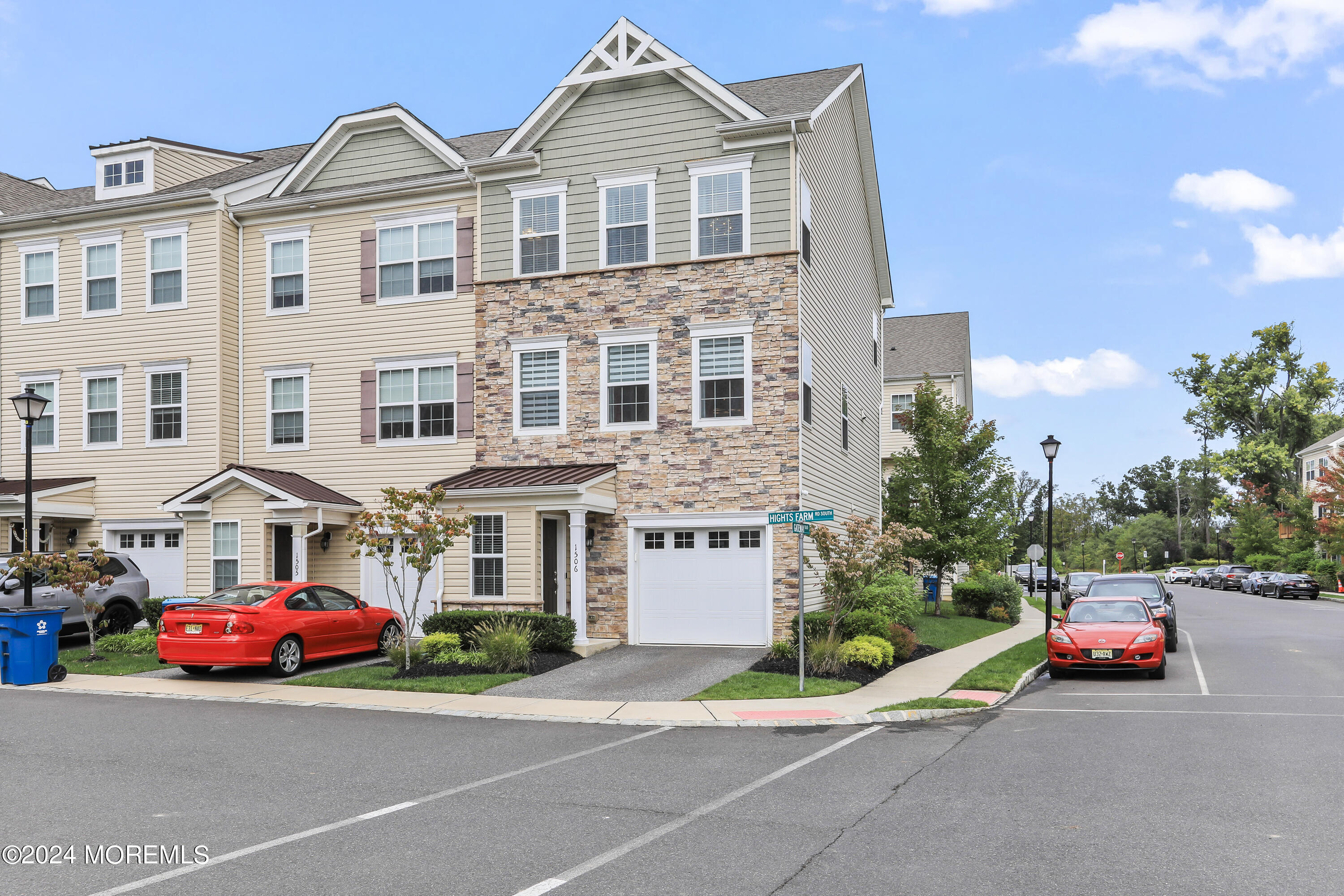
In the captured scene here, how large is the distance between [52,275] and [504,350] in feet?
40.4

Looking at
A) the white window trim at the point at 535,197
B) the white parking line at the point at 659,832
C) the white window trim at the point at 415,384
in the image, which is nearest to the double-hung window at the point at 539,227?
the white window trim at the point at 535,197

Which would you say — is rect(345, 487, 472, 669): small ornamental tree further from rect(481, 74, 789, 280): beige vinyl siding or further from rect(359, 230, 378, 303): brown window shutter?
rect(359, 230, 378, 303): brown window shutter

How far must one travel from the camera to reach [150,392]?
23.9 m

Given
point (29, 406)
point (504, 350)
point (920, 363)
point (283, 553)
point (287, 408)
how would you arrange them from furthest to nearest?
1. point (920, 363)
2. point (287, 408)
3. point (283, 553)
4. point (504, 350)
5. point (29, 406)

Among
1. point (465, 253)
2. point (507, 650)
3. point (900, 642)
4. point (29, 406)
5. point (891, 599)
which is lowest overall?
point (900, 642)

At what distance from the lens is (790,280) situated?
763 inches

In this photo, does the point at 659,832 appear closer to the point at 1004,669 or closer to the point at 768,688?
the point at 768,688

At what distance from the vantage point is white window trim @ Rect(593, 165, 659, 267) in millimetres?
20406

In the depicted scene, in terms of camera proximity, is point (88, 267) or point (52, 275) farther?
point (52, 275)

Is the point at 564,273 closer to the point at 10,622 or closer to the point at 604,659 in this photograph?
the point at 604,659

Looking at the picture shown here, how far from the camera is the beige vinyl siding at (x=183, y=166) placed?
25375 mm

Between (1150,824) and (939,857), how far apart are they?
193 centimetres

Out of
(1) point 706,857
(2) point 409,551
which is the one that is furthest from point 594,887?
(2) point 409,551

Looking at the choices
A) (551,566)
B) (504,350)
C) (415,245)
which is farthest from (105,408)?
(551,566)
